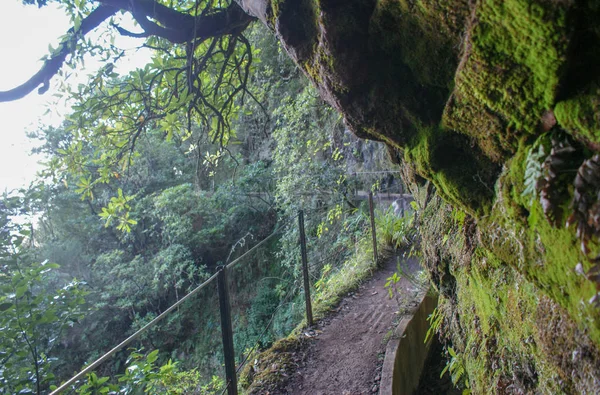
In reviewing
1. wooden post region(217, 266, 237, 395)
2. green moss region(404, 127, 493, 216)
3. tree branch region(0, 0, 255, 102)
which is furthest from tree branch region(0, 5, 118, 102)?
green moss region(404, 127, 493, 216)

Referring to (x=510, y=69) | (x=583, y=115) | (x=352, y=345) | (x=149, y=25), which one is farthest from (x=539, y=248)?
(x=149, y=25)

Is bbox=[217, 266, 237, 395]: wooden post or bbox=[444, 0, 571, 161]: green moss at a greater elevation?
bbox=[444, 0, 571, 161]: green moss

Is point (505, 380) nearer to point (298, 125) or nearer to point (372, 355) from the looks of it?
point (372, 355)

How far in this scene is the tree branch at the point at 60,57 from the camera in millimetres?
3305

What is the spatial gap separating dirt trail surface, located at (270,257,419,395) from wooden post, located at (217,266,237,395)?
3.08 ft

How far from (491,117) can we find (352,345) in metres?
3.50

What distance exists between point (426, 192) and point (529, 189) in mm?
1850

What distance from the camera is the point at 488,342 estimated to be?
83.5 inches

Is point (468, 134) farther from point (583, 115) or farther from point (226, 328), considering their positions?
point (226, 328)

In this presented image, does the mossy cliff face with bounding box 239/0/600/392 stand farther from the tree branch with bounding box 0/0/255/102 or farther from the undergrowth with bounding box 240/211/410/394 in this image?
the undergrowth with bounding box 240/211/410/394

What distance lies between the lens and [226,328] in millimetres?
2834

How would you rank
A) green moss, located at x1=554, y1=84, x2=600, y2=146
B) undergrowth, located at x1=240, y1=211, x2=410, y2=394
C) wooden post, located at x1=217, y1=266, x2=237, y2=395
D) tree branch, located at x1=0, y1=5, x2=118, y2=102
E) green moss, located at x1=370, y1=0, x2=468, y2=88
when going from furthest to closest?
undergrowth, located at x1=240, y1=211, x2=410, y2=394
tree branch, located at x1=0, y1=5, x2=118, y2=102
wooden post, located at x1=217, y1=266, x2=237, y2=395
green moss, located at x1=370, y1=0, x2=468, y2=88
green moss, located at x1=554, y1=84, x2=600, y2=146

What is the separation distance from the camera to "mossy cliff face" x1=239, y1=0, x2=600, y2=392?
116 centimetres

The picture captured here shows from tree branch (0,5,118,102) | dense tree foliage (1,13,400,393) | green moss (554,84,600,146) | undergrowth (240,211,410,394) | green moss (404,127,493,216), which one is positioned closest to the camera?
green moss (554,84,600,146)
